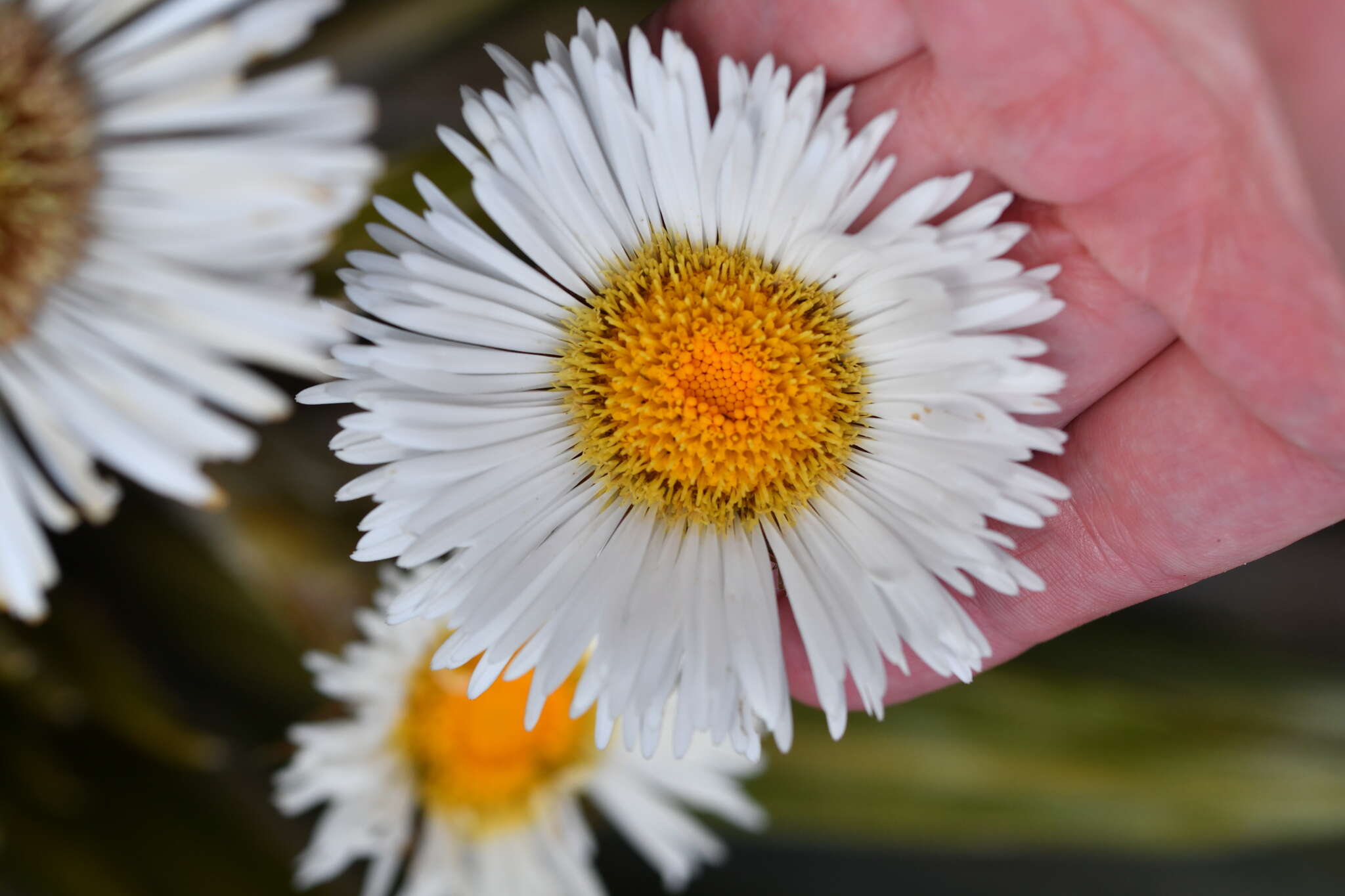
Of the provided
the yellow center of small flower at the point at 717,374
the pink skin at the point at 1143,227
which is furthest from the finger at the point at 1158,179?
the yellow center of small flower at the point at 717,374

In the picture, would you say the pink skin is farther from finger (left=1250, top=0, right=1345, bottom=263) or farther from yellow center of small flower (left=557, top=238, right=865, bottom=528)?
yellow center of small flower (left=557, top=238, right=865, bottom=528)

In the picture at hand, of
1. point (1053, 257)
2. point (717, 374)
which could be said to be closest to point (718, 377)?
point (717, 374)

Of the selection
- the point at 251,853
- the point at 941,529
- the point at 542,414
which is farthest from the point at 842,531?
the point at 251,853

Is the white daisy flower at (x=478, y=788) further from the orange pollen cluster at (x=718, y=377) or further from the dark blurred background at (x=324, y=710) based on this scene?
the orange pollen cluster at (x=718, y=377)

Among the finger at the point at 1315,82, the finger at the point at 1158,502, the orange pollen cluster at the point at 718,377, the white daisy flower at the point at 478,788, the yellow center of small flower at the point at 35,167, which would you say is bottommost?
the white daisy flower at the point at 478,788

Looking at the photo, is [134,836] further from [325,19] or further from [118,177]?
[325,19]
